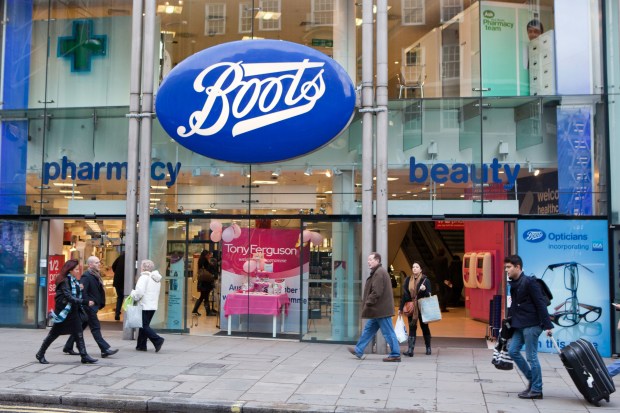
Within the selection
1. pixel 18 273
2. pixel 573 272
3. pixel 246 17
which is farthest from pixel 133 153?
pixel 573 272

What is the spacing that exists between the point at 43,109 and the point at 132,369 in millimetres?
7421

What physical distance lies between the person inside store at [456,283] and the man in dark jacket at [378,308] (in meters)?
9.72

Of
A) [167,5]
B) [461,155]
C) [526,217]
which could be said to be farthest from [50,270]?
[526,217]

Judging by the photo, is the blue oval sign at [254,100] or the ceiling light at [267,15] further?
the ceiling light at [267,15]

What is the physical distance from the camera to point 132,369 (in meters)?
9.66

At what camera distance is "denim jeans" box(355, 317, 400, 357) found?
1070 centimetres

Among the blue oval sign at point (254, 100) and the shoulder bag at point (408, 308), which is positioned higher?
the blue oval sign at point (254, 100)

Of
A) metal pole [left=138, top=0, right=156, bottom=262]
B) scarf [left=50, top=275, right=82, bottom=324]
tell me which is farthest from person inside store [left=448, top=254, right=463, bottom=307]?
scarf [left=50, top=275, right=82, bottom=324]

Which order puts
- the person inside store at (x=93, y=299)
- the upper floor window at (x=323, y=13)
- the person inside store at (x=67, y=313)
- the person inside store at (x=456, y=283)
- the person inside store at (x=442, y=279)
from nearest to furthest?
the person inside store at (x=67, y=313), the person inside store at (x=93, y=299), the upper floor window at (x=323, y=13), the person inside store at (x=442, y=279), the person inside store at (x=456, y=283)

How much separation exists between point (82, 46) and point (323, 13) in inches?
220

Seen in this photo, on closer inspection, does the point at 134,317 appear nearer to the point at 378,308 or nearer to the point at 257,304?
the point at 257,304

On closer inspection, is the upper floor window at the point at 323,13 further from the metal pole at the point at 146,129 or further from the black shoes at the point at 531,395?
the black shoes at the point at 531,395

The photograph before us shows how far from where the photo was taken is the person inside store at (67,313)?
32.4ft

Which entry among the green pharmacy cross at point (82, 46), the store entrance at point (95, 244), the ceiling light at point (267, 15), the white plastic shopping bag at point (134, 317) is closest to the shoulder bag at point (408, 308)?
the white plastic shopping bag at point (134, 317)
